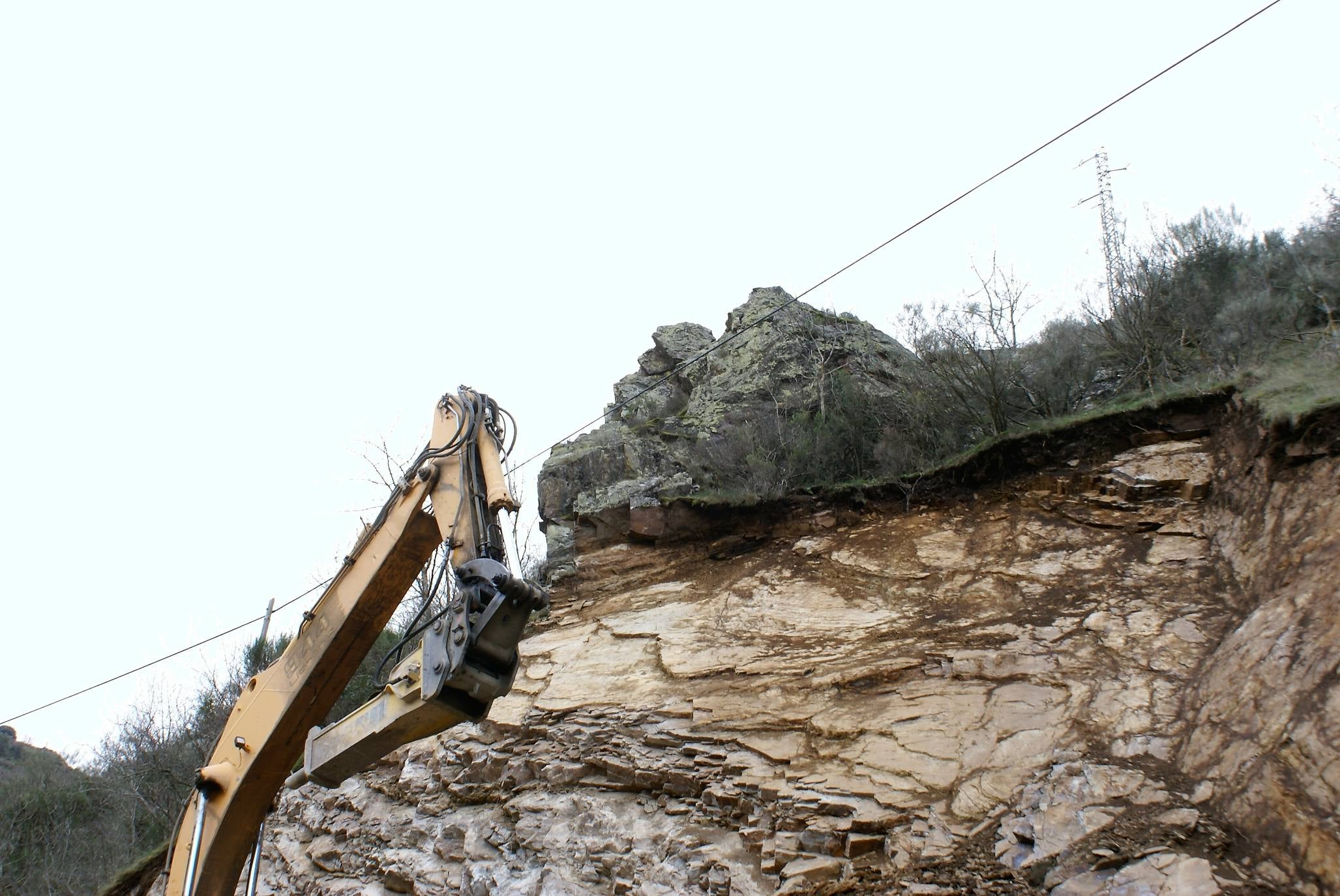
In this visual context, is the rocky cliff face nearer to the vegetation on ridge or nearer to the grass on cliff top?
the vegetation on ridge

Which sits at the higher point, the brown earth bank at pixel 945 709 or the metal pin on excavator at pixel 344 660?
the metal pin on excavator at pixel 344 660

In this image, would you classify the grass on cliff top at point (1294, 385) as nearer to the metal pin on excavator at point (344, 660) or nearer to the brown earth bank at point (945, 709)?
the brown earth bank at point (945, 709)

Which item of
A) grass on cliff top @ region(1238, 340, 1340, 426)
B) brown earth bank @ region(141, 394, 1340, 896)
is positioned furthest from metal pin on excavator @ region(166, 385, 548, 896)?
grass on cliff top @ region(1238, 340, 1340, 426)

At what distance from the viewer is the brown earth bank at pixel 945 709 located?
523cm

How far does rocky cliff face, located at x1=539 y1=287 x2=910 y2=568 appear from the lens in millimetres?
12266

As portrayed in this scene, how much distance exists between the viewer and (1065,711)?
21.0 ft

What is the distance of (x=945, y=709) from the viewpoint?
6.97m

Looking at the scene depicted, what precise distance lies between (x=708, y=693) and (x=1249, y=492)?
5.14 metres

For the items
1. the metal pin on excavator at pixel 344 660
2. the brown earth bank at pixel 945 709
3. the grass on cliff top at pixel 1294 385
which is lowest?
the brown earth bank at pixel 945 709

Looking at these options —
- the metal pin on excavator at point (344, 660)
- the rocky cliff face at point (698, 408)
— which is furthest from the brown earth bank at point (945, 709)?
the metal pin on excavator at point (344, 660)

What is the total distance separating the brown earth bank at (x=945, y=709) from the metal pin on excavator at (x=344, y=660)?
2203 mm

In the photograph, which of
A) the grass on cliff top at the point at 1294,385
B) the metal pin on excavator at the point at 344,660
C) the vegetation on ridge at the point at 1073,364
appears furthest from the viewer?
the vegetation on ridge at the point at 1073,364

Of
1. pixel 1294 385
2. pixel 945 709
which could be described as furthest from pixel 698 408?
pixel 1294 385

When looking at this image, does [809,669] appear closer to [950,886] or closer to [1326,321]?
[950,886]
